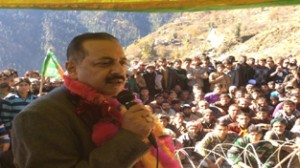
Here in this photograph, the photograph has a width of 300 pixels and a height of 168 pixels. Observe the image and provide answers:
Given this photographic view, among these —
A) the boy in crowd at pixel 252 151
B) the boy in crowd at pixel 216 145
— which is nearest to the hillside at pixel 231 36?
the boy in crowd at pixel 216 145

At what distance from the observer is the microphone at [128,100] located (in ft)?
4.42

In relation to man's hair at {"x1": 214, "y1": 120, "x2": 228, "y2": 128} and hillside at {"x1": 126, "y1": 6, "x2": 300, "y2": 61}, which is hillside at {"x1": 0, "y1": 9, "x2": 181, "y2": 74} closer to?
hillside at {"x1": 126, "y1": 6, "x2": 300, "y2": 61}

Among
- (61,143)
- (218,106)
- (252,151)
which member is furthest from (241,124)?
(61,143)

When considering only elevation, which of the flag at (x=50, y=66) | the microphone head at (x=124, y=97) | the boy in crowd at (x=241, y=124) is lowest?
the boy in crowd at (x=241, y=124)

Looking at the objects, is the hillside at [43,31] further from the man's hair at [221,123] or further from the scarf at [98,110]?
the scarf at [98,110]

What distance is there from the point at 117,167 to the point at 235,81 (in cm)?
843

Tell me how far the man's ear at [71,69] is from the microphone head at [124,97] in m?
0.15

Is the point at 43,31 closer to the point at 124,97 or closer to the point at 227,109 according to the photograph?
the point at 227,109

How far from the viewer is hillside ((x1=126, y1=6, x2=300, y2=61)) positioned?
27.4 meters

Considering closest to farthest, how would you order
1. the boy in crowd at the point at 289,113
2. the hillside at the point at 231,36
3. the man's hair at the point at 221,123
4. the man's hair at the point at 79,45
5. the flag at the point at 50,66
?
the man's hair at the point at 79,45
the man's hair at the point at 221,123
the boy in crowd at the point at 289,113
the flag at the point at 50,66
the hillside at the point at 231,36

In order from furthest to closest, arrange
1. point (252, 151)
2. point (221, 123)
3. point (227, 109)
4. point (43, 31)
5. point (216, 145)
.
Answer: point (43, 31) < point (227, 109) < point (221, 123) < point (216, 145) < point (252, 151)

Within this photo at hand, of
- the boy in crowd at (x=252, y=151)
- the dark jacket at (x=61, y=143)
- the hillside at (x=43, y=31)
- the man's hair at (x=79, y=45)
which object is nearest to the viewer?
the dark jacket at (x=61, y=143)

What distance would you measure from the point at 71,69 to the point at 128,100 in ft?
0.63

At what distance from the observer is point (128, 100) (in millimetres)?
1368
